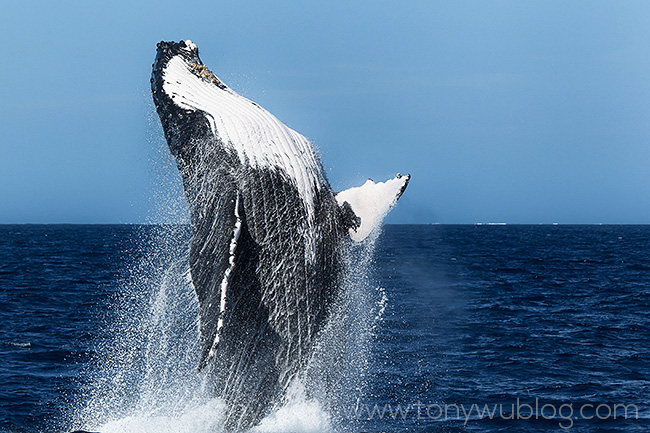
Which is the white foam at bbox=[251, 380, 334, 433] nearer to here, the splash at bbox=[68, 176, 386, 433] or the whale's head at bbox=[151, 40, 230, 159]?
the splash at bbox=[68, 176, 386, 433]

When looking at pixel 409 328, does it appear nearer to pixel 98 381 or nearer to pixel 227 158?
pixel 98 381

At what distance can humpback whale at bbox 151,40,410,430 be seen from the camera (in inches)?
266

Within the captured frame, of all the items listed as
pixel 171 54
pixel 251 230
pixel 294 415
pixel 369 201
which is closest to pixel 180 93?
pixel 171 54

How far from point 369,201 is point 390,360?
7641mm

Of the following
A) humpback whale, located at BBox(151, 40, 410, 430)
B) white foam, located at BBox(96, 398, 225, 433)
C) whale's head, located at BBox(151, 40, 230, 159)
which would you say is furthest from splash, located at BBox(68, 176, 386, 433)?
whale's head, located at BBox(151, 40, 230, 159)

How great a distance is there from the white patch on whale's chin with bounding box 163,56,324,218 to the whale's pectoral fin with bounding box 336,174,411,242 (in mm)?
749

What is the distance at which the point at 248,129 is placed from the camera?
22.7ft

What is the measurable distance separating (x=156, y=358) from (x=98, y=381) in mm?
1059

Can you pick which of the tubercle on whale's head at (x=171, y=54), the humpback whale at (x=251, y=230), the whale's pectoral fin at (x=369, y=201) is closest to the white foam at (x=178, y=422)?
the humpback whale at (x=251, y=230)

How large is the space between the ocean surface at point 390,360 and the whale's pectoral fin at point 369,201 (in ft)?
1.70

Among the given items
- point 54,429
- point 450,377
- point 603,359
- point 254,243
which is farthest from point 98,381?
point 603,359

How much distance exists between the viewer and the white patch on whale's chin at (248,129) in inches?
271

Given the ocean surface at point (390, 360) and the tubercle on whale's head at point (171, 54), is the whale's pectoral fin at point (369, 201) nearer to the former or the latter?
the ocean surface at point (390, 360)

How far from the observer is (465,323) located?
2052cm
